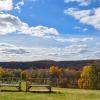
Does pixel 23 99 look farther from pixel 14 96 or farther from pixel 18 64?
pixel 18 64

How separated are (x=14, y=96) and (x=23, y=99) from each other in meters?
1.27

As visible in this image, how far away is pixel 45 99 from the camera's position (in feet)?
59.1

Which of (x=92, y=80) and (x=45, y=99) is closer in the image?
(x=45, y=99)

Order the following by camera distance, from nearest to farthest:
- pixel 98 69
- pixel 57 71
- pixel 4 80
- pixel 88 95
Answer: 1. pixel 88 95
2. pixel 4 80
3. pixel 98 69
4. pixel 57 71

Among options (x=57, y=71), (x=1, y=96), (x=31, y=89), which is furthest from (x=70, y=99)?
(x=57, y=71)

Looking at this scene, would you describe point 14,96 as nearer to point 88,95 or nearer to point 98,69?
point 88,95

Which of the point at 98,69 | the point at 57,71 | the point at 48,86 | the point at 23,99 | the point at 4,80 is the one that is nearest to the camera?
the point at 23,99

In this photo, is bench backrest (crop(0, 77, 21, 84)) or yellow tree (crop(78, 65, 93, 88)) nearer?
bench backrest (crop(0, 77, 21, 84))

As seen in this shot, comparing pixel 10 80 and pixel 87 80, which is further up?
pixel 10 80

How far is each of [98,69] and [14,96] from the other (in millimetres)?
40602

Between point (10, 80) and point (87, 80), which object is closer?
point (10, 80)

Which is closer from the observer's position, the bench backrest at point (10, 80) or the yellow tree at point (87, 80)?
the bench backrest at point (10, 80)

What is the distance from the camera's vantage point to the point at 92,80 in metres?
58.5

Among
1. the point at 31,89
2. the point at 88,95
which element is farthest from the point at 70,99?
the point at 31,89
